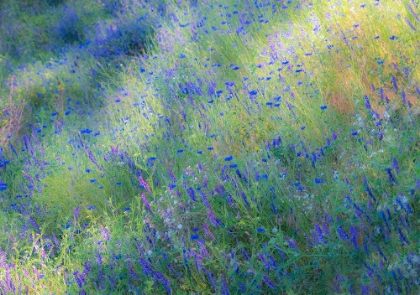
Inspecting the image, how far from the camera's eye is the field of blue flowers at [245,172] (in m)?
2.28

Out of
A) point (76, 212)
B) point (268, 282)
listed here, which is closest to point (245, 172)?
point (268, 282)

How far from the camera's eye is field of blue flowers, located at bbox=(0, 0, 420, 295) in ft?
7.49

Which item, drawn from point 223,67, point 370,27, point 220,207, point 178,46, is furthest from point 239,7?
point 220,207

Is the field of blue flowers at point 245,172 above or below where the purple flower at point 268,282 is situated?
above

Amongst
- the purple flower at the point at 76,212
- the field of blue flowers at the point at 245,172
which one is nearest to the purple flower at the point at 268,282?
the field of blue flowers at the point at 245,172

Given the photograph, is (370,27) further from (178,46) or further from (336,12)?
(178,46)

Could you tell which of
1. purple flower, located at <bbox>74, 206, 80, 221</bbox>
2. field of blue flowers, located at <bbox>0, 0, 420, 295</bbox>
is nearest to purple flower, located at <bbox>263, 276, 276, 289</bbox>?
field of blue flowers, located at <bbox>0, 0, 420, 295</bbox>

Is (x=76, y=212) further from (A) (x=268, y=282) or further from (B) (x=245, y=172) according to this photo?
(A) (x=268, y=282)

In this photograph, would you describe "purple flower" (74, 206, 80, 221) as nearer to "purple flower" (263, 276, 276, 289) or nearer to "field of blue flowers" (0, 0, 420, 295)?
"field of blue flowers" (0, 0, 420, 295)

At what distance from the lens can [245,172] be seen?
2801 mm

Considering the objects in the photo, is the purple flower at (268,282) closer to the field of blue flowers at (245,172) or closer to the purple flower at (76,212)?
the field of blue flowers at (245,172)

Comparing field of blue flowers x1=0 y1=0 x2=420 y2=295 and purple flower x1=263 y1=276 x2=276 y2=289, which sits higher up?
field of blue flowers x1=0 y1=0 x2=420 y2=295

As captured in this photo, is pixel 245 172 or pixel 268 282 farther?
pixel 245 172

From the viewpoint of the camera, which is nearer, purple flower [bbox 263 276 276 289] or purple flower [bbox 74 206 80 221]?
purple flower [bbox 263 276 276 289]
